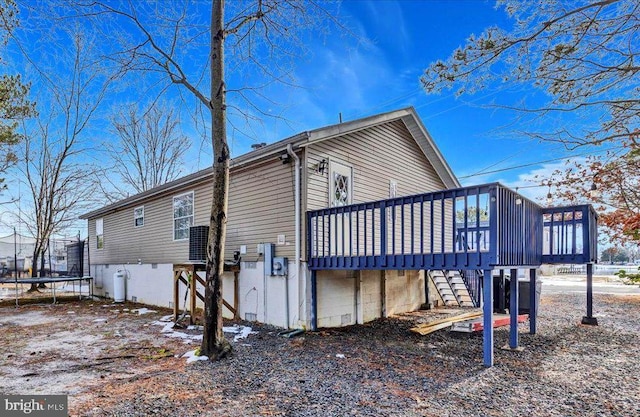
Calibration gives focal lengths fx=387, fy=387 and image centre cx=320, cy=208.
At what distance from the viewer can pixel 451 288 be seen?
1112 cm

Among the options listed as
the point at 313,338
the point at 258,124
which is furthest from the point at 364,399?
the point at 258,124

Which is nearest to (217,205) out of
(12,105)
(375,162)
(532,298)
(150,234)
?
(375,162)

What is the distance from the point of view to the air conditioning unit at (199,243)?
8500 millimetres

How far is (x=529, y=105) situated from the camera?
4949 millimetres

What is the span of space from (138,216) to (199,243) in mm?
5597

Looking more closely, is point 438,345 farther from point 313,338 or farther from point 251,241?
point 251,241

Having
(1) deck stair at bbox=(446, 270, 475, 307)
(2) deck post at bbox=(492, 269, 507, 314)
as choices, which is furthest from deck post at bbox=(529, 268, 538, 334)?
(1) deck stair at bbox=(446, 270, 475, 307)

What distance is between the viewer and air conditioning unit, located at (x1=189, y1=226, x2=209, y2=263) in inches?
335

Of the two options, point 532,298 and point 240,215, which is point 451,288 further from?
point 240,215

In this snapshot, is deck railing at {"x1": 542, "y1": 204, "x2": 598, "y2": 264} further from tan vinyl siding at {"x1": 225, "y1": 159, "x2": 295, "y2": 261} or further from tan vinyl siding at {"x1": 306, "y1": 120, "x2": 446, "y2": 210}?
tan vinyl siding at {"x1": 225, "y1": 159, "x2": 295, "y2": 261}

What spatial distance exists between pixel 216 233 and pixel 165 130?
63.0 ft

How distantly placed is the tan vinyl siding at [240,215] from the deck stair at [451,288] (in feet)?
18.7

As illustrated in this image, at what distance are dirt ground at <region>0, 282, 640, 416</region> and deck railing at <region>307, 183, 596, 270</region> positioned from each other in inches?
54.8

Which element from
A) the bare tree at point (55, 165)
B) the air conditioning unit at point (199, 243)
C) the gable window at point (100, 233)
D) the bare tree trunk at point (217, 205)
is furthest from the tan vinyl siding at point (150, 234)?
the bare tree at point (55, 165)
